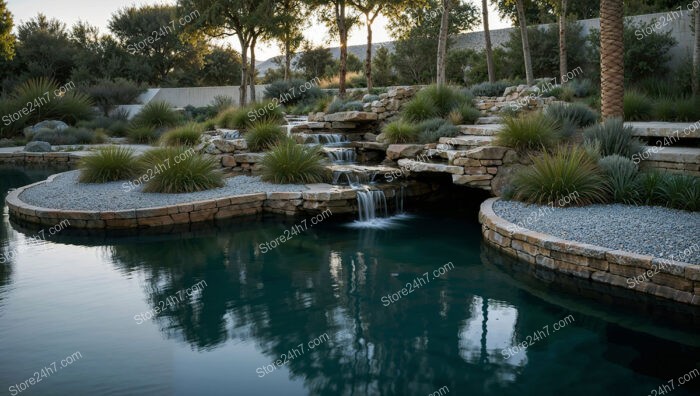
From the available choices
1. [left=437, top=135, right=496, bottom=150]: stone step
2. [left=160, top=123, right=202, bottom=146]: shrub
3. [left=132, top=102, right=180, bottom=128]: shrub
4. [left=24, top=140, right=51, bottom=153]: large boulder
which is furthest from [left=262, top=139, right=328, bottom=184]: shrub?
[left=24, top=140, right=51, bottom=153]: large boulder

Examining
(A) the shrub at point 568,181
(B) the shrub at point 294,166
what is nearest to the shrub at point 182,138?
(B) the shrub at point 294,166

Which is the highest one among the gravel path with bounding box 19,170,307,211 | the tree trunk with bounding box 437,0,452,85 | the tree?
the tree

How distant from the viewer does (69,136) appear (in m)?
15.9

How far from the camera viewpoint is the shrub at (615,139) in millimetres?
7613

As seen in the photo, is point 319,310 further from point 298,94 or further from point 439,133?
point 298,94

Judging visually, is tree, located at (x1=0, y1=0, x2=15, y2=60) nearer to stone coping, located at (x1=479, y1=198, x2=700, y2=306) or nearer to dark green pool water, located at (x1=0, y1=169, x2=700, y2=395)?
dark green pool water, located at (x1=0, y1=169, x2=700, y2=395)

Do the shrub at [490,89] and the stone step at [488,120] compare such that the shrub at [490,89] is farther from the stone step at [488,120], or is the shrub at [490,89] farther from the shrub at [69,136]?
the shrub at [69,136]

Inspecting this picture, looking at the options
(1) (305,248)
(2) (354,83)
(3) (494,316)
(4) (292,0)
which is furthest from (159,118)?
(3) (494,316)

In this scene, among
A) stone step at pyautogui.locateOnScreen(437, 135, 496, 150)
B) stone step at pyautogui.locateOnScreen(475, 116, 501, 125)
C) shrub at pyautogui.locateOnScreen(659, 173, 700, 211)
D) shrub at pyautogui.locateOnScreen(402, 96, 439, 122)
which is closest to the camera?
shrub at pyautogui.locateOnScreen(659, 173, 700, 211)

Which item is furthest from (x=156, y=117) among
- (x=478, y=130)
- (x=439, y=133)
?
(x=478, y=130)

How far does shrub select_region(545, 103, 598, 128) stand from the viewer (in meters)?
9.02

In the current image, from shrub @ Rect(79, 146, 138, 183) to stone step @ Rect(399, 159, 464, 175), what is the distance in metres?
4.81

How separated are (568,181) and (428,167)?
2.37 m

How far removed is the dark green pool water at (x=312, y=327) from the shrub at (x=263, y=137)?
4.07m
